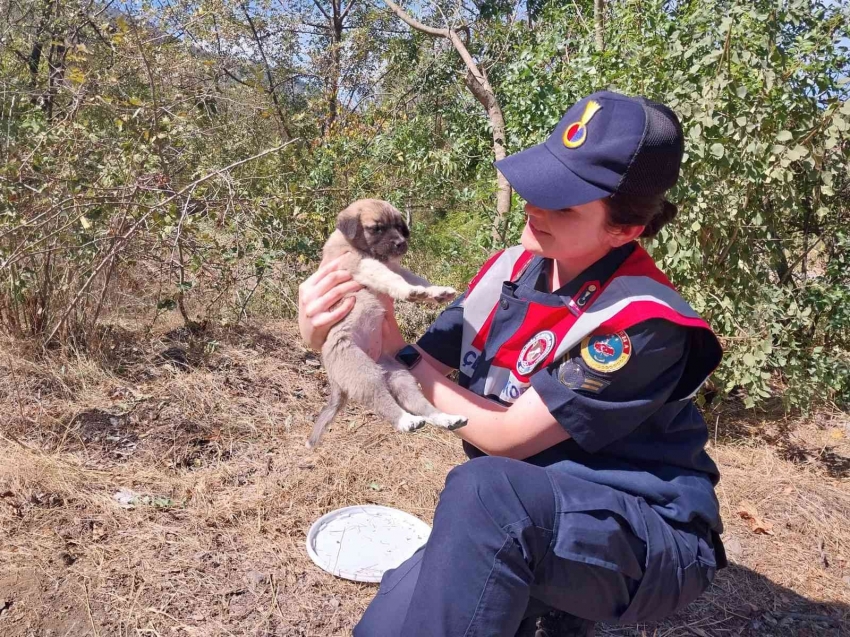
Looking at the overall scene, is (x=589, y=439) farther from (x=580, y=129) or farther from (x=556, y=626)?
(x=580, y=129)

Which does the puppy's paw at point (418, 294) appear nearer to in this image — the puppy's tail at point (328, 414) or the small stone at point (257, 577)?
the puppy's tail at point (328, 414)

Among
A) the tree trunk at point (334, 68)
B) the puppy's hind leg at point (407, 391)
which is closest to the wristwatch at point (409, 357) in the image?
the puppy's hind leg at point (407, 391)

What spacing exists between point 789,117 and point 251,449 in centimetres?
437

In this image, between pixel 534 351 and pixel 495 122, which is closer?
pixel 534 351

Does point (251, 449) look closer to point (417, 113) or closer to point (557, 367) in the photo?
point (557, 367)

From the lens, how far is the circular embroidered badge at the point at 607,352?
79.4 inches

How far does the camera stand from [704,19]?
4281 millimetres

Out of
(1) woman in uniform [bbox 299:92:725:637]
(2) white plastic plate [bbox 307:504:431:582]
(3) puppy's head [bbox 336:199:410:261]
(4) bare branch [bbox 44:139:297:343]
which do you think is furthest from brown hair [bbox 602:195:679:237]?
(4) bare branch [bbox 44:139:297:343]

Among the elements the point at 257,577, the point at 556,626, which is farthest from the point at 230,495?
the point at 556,626

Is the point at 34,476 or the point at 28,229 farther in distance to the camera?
the point at 28,229

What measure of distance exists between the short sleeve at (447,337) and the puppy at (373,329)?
79 millimetres

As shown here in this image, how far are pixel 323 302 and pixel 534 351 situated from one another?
3.08 ft

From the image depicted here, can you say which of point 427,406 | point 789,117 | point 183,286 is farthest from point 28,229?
point 789,117

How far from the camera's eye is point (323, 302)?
2748 mm
